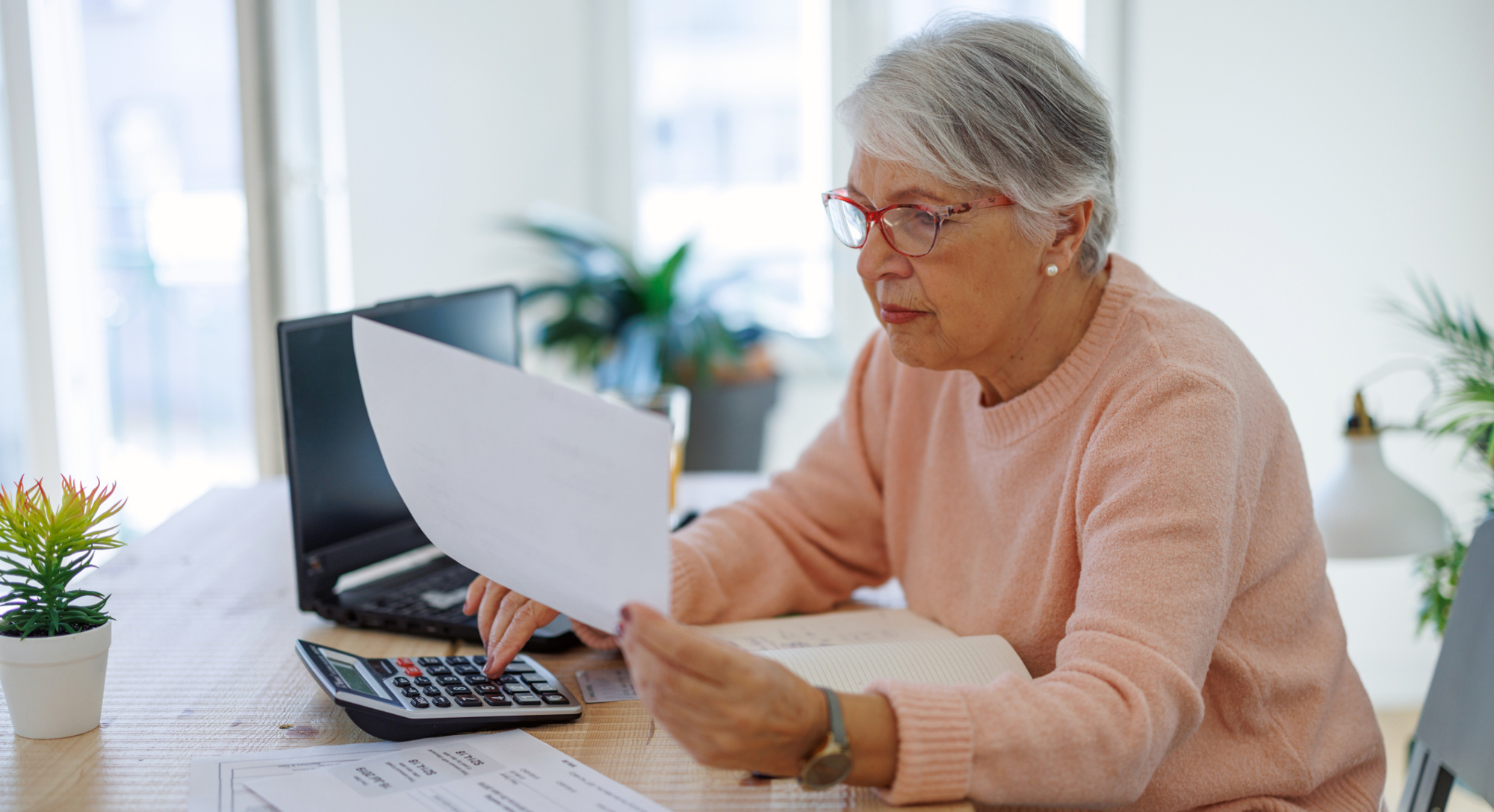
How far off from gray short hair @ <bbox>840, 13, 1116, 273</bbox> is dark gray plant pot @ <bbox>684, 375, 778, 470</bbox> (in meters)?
1.86

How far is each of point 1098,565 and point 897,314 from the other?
1.07 feet

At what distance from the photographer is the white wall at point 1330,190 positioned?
2.60 meters

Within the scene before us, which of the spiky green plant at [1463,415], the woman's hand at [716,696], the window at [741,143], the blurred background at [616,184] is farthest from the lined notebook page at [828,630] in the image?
the window at [741,143]

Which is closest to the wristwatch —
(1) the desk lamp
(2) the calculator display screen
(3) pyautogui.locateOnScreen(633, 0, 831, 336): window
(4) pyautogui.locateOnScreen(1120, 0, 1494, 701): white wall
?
(2) the calculator display screen

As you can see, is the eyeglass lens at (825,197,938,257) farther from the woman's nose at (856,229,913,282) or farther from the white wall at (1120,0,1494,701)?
the white wall at (1120,0,1494,701)

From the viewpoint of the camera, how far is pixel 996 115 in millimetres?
933

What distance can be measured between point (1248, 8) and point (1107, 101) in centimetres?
213

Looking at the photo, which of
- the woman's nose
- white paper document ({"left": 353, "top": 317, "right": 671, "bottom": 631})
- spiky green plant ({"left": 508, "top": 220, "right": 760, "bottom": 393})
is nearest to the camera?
white paper document ({"left": 353, "top": 317, "right": 671, "bottom": 631})

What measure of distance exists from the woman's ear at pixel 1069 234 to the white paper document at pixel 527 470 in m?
0.53

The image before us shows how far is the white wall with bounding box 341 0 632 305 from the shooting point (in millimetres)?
3131

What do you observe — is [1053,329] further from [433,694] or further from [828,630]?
[433,694]

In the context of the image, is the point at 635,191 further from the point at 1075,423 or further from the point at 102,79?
the point at 1075,423

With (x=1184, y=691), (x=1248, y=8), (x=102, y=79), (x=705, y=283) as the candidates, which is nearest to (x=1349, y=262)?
(x=1248, y=8)

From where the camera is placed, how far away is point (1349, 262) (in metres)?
2.71
